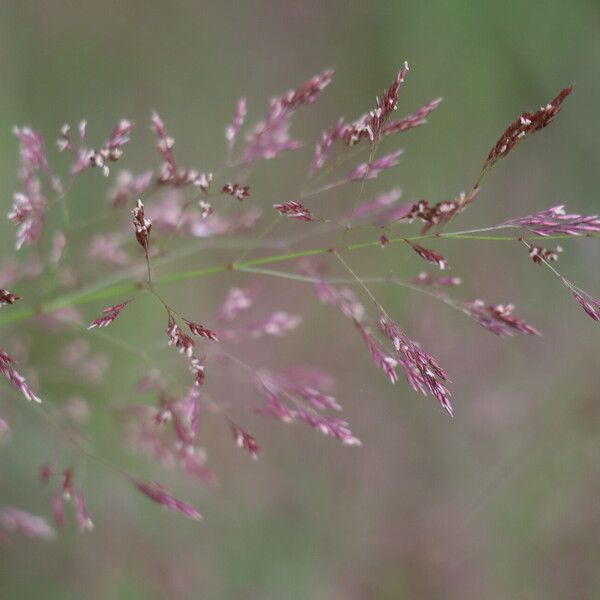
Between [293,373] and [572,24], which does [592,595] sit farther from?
[572,24]

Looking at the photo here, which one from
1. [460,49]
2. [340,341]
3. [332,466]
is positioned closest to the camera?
[332,466]

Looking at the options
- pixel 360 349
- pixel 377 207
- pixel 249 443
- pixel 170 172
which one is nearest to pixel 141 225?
pixel 170 172

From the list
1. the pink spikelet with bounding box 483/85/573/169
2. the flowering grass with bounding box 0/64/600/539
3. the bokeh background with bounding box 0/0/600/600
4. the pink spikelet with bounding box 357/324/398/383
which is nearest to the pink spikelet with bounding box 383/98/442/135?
the flowering grass with bounding box 0/64/600/539

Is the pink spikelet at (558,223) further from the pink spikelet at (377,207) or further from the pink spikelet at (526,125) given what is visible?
the pink spikelet at (377,207)

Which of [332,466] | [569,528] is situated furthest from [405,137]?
[569,528]

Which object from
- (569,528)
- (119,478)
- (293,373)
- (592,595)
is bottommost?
(592,595)

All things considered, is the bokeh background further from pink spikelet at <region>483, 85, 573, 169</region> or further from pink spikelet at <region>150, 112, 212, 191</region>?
pink spikelet at <region>483, 85, 573, 169</region>

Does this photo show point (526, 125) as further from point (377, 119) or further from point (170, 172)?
point (170, 172)
